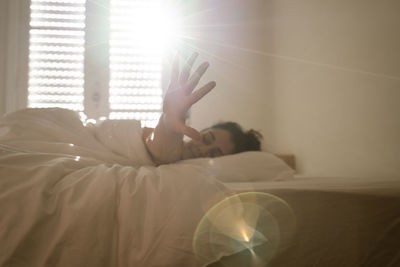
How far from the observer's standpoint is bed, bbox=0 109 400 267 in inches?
22.9

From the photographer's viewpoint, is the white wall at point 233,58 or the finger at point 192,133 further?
the white wall at point 233,58

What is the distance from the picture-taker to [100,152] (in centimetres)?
95

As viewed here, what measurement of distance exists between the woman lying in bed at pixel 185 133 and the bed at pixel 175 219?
21cm

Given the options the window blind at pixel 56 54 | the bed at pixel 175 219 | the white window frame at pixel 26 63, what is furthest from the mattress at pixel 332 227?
the window blind at pixel 56 54

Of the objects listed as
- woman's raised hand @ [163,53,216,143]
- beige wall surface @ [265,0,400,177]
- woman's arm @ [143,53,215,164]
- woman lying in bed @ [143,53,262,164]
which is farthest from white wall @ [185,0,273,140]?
woman's raised hand @ [163,53,216,143]

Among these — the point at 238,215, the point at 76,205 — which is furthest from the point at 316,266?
the point at 76,205

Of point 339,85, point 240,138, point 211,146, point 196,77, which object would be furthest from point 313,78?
point 196,77

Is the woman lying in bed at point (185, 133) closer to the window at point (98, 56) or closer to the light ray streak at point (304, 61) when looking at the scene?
the light ray streak at point (304, 61)

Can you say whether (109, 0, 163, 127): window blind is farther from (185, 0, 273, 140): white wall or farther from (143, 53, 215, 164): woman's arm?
(143, 53, 215, 164): woman's arm

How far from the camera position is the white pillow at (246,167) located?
0.99 meters

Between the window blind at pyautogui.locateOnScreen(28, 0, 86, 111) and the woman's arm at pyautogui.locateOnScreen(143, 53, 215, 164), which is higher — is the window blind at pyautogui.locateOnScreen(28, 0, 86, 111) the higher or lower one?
the higher one

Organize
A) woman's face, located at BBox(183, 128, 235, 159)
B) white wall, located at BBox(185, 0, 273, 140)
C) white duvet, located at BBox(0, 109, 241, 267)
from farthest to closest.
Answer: white wall, located at BBox(185, 0, 273, 140)
woman's face, located at BBox(183, 128, 235, 159)
white duvet, located at BBox(0, 109, 241, 267)

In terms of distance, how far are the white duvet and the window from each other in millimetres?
1452

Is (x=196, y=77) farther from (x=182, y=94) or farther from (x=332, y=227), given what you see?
(x=332, y=227)
